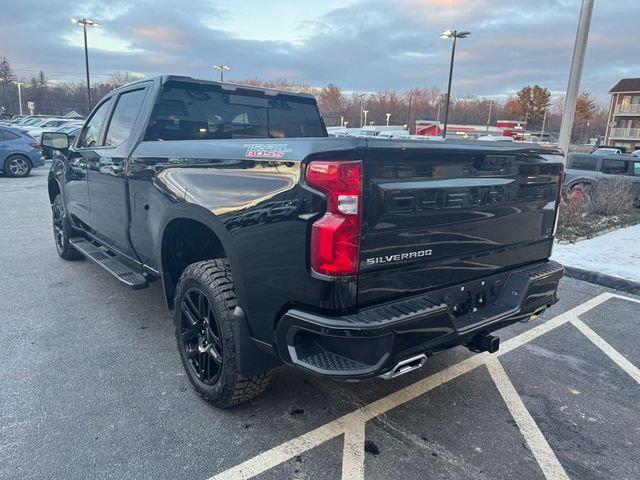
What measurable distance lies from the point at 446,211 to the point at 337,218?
2.27ft

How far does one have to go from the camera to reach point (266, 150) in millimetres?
2389

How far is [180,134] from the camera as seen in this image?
12.8 feet

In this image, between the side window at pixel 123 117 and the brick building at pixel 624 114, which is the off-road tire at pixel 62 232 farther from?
the brick building at pixel 624 114

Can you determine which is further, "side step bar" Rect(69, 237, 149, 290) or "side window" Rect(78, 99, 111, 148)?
"side window" Rect(78, 99, 111, 148)

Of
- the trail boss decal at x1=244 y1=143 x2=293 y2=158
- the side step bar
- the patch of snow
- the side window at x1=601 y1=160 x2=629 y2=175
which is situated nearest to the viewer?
the trail boss decal at x1=244 y1=143 x2=293 y2=158

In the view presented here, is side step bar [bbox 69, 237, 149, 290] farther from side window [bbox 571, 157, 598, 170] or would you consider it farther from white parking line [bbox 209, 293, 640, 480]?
side window [bbox 571, 157, 598, 170]

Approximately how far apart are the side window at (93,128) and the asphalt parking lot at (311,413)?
5.75ft

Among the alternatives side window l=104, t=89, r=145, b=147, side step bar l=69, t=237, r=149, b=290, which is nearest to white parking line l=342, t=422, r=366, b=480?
side step bar l=69, t=237, r=149, b=290

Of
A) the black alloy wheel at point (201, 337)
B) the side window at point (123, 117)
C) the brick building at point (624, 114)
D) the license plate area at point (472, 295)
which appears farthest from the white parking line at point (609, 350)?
the brick building at point (624, 114)

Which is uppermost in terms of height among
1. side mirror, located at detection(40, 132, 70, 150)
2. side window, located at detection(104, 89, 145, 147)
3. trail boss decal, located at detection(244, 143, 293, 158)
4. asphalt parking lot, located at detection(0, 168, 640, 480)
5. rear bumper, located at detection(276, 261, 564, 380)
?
side window, located at detection(104, 89, 145, 147)

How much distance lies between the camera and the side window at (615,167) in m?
13.2

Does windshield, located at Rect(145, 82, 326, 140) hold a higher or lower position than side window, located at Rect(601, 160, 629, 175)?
higher

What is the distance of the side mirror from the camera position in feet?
17.0

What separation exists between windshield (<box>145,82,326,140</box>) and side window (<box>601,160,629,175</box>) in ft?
38.9
